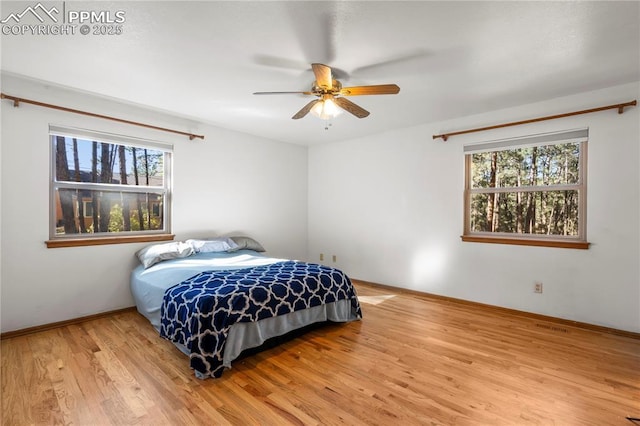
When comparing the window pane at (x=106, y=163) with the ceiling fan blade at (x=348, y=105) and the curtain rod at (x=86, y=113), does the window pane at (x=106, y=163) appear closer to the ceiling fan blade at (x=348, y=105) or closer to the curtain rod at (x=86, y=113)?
the curtain rod at (x=86, y=113)

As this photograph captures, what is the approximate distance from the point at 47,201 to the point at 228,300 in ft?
7.44

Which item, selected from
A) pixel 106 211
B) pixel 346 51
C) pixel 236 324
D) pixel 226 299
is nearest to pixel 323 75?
pixel 346 51

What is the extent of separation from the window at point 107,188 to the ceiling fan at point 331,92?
2029 millimetres

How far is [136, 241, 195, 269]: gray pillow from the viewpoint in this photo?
10.8ft

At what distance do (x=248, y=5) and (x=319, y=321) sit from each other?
258cm

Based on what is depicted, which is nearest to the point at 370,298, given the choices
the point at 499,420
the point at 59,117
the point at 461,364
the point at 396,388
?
the point at 461,364

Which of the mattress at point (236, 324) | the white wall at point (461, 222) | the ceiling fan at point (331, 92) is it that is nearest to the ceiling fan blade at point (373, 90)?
Result: the ceiling fan at point (331, 92)

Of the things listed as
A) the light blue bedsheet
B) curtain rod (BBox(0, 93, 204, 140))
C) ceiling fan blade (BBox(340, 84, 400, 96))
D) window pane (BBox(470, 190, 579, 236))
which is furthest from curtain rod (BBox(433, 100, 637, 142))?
curtain rod (BBox(0, 93, 204, 140))

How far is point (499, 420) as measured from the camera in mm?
1668

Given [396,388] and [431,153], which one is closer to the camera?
[396,388]

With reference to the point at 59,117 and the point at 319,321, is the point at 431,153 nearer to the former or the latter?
the point at 319,321

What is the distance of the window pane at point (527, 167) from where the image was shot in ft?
10.5

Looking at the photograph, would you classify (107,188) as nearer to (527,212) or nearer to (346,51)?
(346,51)

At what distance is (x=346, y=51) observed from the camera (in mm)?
2225
